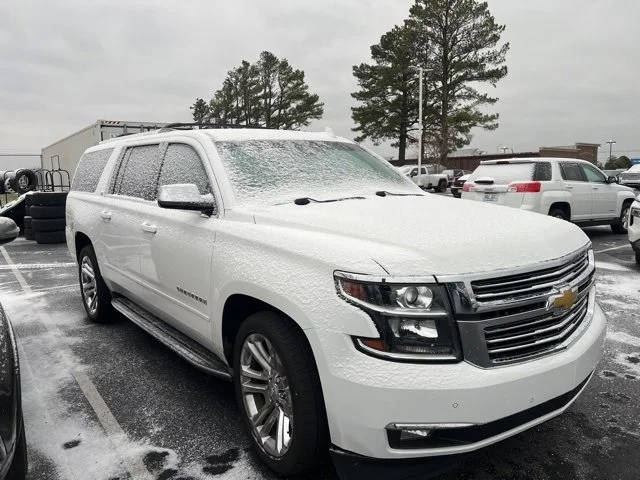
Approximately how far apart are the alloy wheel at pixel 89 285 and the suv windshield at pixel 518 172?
26.0ft

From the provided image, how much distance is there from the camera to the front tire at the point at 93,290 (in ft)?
16.3

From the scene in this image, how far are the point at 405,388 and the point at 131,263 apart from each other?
2.84 meters

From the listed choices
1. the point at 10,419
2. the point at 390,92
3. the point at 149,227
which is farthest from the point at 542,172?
the point at 390,92

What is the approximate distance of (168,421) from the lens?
3236 millimetres

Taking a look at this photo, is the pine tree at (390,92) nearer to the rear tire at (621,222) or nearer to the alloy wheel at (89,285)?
the rear tire at (621,222)

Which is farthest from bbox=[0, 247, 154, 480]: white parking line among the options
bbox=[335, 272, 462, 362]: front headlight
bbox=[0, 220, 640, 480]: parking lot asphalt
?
bbox=[335, 272, 462, 362]: front headlight

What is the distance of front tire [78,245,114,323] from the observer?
4977 millimetres

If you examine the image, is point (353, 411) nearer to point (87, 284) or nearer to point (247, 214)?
point (247, 214)

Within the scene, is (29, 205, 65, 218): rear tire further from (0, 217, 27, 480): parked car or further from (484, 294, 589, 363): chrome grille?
(484, 294, 589, 363): chrome grille

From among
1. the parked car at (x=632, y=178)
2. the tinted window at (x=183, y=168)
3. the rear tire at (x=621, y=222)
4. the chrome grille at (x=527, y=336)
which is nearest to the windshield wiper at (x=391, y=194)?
the tinted window at (x=183, y=168)

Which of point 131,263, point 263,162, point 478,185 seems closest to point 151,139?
point 131,263

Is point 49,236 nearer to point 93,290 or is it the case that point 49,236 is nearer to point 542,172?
point 93,290

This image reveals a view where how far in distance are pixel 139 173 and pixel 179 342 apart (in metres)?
1.56

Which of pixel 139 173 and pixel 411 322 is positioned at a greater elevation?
pixel 139 173
